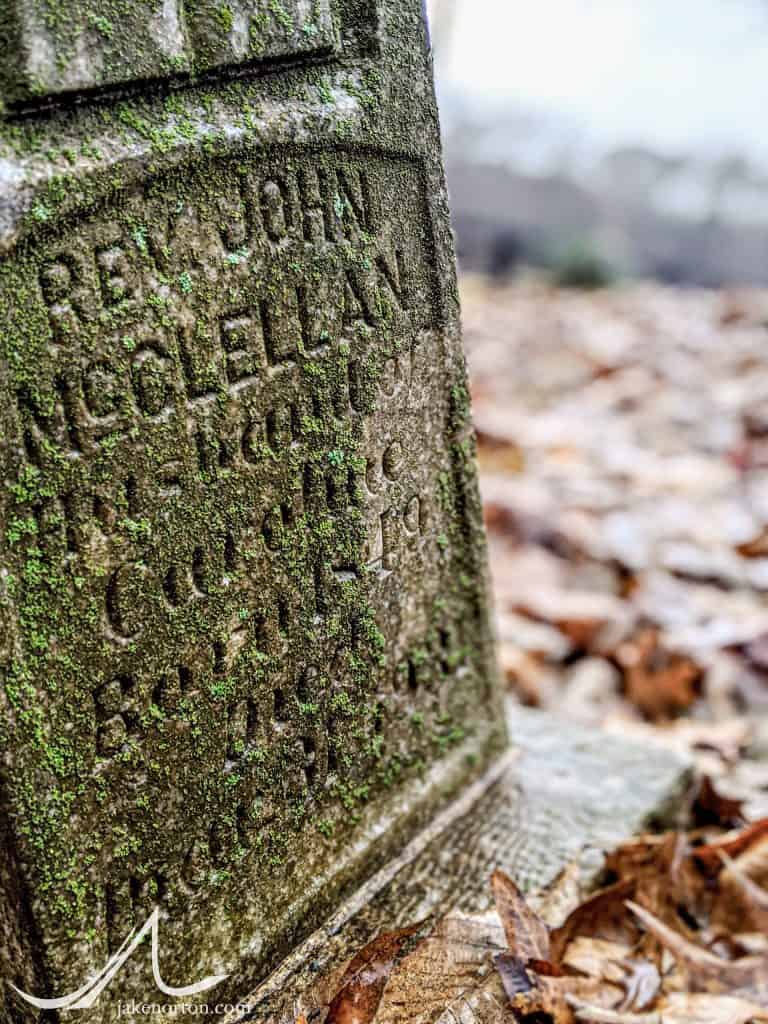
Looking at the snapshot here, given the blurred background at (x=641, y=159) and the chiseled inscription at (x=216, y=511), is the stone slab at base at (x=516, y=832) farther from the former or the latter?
the blurred background at (x=641, y=159)

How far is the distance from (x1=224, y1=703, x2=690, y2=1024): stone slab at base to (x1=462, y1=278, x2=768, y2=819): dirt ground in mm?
236

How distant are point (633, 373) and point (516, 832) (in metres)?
2.87

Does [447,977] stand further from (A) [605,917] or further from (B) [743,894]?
(B) [743,894]

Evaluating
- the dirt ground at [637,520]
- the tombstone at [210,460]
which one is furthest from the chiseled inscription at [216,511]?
the dirt ground at [637,520]

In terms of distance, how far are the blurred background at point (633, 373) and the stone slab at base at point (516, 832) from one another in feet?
0.80

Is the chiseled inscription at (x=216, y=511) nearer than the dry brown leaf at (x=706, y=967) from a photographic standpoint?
Yes

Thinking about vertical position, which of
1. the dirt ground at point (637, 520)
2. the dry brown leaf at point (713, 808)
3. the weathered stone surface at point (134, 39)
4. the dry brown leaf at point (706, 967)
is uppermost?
the weathered stone surface at point (134, 39)

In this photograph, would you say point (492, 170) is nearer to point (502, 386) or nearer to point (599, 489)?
point (502, 386)

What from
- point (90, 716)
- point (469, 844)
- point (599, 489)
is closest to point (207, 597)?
point (90, 716)

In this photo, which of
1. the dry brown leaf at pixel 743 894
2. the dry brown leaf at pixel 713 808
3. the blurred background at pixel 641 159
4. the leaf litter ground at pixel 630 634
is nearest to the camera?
the leaf litter ground at pixel 630 634

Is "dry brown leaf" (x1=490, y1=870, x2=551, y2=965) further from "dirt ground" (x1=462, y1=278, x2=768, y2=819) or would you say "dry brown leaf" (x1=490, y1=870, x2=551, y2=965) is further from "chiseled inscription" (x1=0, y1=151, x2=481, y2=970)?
"dirt ground" (x1=462, y1=278, x2=768, y2=819)

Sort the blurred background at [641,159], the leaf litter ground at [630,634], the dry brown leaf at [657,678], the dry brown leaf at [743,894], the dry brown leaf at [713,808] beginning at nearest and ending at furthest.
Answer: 1. the leaf litter ground at [630,634]
2. the dry brown leaf at [743,894]
3. the dry brown leaf at [713,808]
4. the dry brown leaf at [657,678]
5. the blurred background at [641,159]

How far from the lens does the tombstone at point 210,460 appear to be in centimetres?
93

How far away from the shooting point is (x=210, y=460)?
42.4 inches
